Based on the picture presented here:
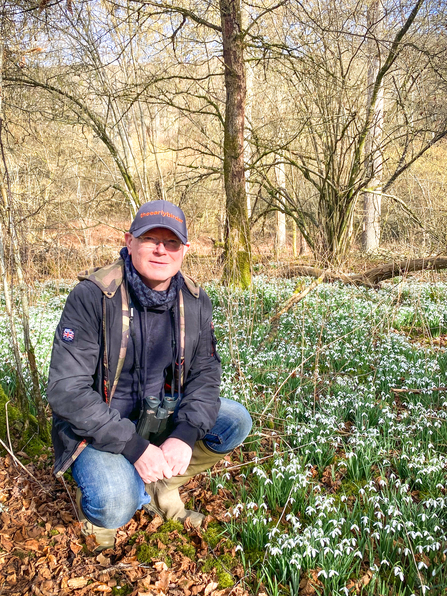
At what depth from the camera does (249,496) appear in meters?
2.94

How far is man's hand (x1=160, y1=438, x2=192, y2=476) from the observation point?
2443 mm

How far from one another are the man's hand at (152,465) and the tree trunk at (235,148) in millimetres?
5897

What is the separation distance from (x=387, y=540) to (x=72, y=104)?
438 inches

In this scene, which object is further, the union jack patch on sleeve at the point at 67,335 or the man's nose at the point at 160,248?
the man's nose at the point at 160,248

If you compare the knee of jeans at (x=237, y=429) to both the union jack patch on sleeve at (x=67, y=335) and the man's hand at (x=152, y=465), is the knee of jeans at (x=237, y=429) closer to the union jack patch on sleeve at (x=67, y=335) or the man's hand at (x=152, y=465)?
the man's hand at (x=152, y=465)

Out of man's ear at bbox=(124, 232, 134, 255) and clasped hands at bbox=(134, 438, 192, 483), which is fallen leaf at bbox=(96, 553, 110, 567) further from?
man's ear at bbox=(124, 232, 134, 255)

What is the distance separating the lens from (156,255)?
2.55 meters

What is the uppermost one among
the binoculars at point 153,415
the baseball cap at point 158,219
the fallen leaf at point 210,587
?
the baseball cap at point 158,219

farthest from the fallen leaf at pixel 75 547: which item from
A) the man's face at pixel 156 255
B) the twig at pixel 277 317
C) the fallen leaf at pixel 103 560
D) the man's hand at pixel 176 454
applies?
the twig at pixel 277 317

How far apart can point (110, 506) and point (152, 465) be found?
11.3 inches

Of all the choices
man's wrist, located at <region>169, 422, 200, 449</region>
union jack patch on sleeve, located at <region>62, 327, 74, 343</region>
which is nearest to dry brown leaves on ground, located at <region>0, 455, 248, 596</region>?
man's wrist, located at <region>169, 422, 200, 449</region>

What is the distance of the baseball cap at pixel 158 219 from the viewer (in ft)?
8.22

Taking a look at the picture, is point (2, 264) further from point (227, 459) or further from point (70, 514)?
point (227, 459)

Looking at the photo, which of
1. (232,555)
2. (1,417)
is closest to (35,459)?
(1,417)
